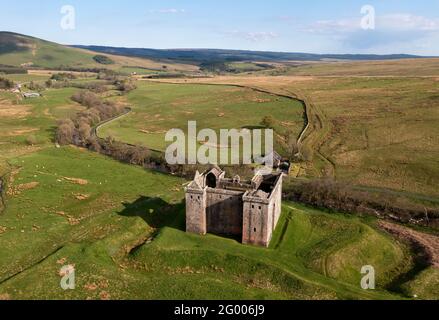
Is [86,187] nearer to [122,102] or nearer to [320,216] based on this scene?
[320,216]

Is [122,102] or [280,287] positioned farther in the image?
[122,102]

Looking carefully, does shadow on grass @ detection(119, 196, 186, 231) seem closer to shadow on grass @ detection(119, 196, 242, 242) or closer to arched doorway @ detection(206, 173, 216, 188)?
shadow on grass @ detection(119, 196, 242, 242)

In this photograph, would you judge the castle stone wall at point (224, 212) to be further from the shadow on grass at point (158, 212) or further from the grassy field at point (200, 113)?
the grassy field at point (200, 113)

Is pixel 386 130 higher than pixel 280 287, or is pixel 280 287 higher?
pixel 386 130
